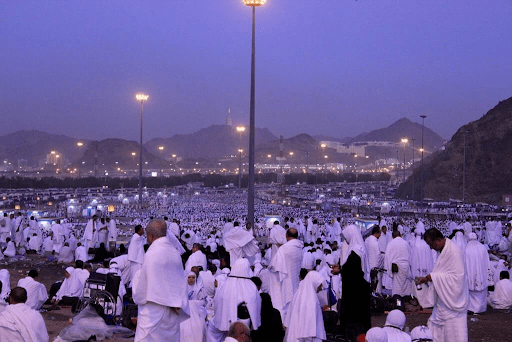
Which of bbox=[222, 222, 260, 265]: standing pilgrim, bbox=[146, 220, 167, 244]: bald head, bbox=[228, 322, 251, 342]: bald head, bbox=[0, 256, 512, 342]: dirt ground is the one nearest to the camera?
bbox=[228, 322, 251, 342]: bald head

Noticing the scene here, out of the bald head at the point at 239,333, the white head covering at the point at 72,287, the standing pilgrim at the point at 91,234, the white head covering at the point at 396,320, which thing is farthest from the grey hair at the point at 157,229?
the standing pilgrim at the point at 91,234

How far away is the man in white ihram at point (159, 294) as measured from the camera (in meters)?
5.68

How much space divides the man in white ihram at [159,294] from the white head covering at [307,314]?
5.22ft

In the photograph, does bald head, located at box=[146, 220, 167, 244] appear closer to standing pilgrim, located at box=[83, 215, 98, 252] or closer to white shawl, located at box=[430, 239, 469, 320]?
white shawl, located at box=[430, 239, 469, 320]

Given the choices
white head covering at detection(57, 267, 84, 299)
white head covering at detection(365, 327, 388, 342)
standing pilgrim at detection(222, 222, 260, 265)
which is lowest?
white head covering at detection(57, 267, 84, 299)

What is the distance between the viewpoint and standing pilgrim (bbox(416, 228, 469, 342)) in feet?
21.1

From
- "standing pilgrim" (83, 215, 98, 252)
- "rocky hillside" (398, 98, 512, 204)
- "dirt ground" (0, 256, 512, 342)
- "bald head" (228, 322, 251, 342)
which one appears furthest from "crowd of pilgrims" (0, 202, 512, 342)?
"rocky hillside" (398, 98, 512, 204)

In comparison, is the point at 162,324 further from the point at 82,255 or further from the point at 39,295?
the point at 82,255

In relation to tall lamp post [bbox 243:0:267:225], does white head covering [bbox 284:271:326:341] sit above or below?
below

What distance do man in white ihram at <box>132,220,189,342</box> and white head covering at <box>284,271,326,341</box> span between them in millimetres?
1592

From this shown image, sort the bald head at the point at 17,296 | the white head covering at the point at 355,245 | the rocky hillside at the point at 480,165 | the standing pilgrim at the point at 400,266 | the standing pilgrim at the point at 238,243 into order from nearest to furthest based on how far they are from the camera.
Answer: the bald head at the point at 17,296
the white head covering at the point at 355,245
the standing pilgrim at the point at 238,243
the standing pilgrim at the point at 400,266
the rocky hillside at the point at 480,165

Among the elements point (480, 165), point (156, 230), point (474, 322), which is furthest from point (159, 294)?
point (480, 165)

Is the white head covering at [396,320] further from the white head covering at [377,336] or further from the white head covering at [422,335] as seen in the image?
the white head covering at [377,336]

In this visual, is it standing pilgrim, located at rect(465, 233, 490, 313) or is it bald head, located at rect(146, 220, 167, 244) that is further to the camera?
standing pilgrim, located at rect(465, 233, 490, 313)
